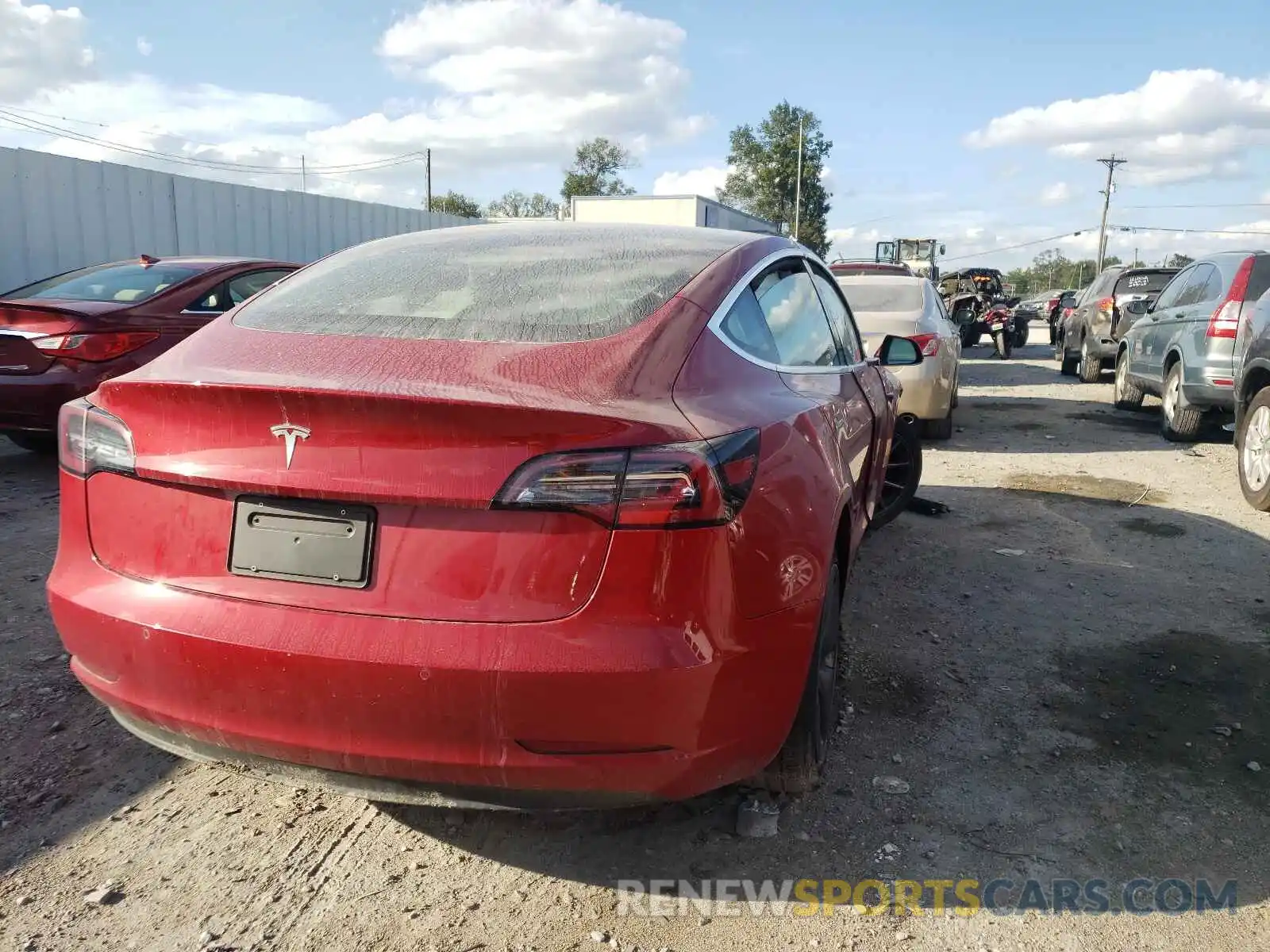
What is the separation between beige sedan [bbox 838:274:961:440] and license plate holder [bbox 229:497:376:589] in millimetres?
5932

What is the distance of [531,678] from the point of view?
1.85 meters

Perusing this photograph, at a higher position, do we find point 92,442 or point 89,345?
point 92,442

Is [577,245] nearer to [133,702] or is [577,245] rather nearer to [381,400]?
[381,400]

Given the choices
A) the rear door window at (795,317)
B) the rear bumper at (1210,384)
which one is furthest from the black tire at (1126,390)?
the rear door window at (795,317)

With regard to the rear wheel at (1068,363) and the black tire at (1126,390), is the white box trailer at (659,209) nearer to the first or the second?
the rear wheel at (1068,363)

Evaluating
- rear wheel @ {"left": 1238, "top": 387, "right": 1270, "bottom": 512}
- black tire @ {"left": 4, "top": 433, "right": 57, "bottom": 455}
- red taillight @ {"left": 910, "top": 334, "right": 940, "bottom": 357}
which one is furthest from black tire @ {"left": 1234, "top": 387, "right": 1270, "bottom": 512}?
black tire @ {"left": 4, "top": 433, "right": 57, "bottom": 455}

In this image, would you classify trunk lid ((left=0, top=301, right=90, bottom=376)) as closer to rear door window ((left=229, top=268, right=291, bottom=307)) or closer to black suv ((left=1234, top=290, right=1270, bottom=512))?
rear door window ((left=229, top=268, right=291, bottom=307))

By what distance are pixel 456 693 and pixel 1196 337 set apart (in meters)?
8.53

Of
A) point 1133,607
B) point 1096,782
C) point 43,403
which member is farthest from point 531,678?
point 43,403

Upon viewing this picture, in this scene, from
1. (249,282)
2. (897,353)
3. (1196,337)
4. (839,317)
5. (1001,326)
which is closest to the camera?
(839,317)

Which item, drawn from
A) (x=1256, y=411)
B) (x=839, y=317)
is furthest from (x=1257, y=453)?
(x=839, y=317)

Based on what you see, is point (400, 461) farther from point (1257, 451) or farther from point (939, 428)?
point (939, 428)

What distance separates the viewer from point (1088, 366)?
14.6 meters

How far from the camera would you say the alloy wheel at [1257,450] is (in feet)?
20.4
